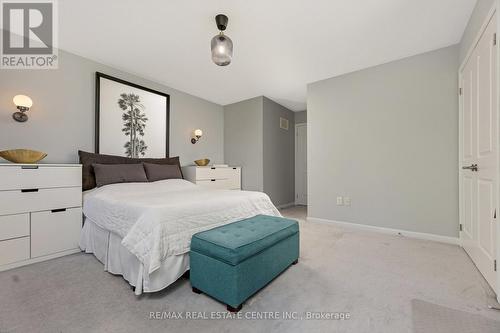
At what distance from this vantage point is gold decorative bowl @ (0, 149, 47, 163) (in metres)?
2.06

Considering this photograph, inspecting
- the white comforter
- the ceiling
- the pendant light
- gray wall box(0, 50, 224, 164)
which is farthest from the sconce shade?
the pendant light

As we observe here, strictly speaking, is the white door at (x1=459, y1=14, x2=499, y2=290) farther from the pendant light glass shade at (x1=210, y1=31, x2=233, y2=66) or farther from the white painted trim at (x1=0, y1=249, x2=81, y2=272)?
the white painted trim at (x1=0, y1=249, x2=81, y2=272)

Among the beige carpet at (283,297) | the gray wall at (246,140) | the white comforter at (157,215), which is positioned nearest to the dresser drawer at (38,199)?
the white comforter at (157,215)

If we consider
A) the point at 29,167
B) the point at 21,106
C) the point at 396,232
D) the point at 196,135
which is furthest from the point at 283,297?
the point at 196,135

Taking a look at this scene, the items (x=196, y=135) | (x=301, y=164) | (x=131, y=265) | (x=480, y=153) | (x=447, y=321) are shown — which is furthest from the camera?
(x=301, y=164)

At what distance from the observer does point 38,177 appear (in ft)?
6.95

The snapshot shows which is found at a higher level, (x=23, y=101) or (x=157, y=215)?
(x=23, y=101)

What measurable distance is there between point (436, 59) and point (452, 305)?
273 cm

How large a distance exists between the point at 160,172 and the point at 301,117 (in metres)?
3.74

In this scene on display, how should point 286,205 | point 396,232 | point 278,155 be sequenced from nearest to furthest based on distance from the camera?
point 396,232, point 278,155, point 286,205

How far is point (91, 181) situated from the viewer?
259 cm

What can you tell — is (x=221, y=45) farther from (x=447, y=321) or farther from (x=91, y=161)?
(x=447, y=321)

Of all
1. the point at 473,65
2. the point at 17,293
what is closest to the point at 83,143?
the point at 17,293

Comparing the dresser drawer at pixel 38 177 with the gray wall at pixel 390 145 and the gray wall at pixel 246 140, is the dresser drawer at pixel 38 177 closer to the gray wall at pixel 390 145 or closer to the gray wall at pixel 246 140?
the gray wall at pixel 246 140
